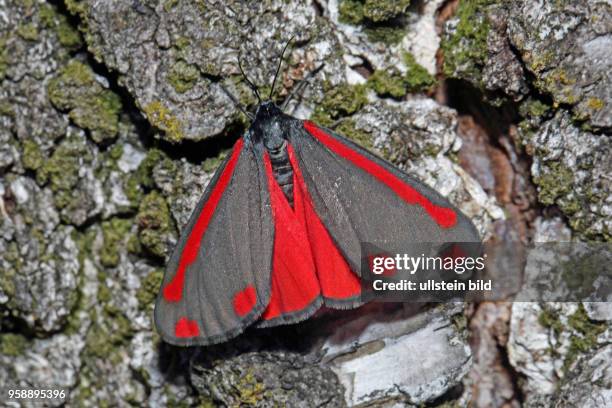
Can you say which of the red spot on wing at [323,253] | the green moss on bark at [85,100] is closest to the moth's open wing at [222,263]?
the red spot on wing at [323,253]

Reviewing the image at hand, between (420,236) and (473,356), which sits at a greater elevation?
(420,236)

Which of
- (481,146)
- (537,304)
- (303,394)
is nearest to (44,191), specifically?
(303,394)

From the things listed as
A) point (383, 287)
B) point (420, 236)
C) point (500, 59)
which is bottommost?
point (383, 287)

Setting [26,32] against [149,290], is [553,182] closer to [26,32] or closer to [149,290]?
[149,290]

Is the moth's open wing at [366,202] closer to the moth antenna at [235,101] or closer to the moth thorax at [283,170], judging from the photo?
the moth thorax at [283,170]

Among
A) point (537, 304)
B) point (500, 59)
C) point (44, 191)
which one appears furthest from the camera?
point (44, 191)

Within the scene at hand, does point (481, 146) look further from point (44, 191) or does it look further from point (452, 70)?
point (44, 191)
